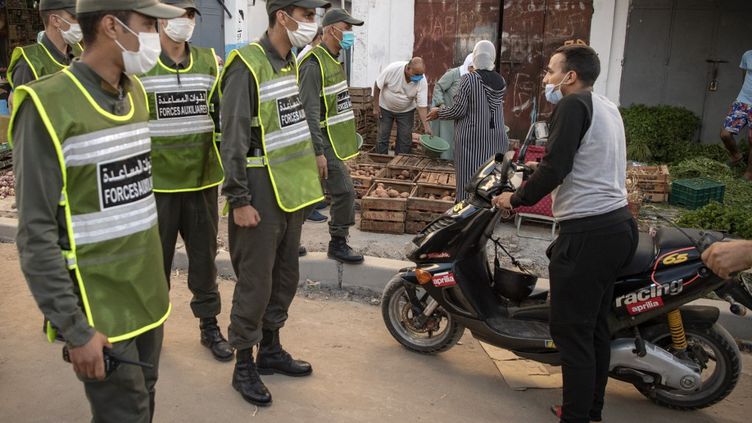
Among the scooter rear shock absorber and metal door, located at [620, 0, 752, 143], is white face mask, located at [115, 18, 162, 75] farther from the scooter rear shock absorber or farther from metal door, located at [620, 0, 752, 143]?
metal door, located at [620, 0, 752, 143]

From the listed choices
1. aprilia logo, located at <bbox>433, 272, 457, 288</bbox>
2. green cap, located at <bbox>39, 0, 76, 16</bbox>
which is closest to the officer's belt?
aprilia logo, located at <bbox>433, 272, 457, 288</bbox>

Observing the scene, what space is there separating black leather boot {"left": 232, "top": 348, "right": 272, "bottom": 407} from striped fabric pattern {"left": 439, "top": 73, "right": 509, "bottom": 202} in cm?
320

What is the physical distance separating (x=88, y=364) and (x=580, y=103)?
7.94 ft

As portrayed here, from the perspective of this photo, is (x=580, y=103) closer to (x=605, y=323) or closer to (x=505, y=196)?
(x=505, y=196)

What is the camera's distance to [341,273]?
19.0ft

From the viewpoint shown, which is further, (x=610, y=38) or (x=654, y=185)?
(x=610, y=38)

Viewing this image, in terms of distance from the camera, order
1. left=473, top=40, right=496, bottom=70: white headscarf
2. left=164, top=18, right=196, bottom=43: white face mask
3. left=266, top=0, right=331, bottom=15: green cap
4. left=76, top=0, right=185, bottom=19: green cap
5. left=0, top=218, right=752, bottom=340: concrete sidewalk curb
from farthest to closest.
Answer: left=473, top=40, right=496, bottom=70: white headscarf < left=0, top=218, right=752, bottom=340: concrete sidewalk curb < left=164, top=18, right=196, bottom=43: white face mask < left=266, top=0, right=331, bottom=15: green cap < left=76, top=0, right=185, bottom=19: green cap

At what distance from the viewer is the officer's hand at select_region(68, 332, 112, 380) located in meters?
2.21

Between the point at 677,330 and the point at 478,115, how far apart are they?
3176 mm

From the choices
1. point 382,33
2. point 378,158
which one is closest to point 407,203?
point 378,158

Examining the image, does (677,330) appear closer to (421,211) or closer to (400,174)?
(421,211)

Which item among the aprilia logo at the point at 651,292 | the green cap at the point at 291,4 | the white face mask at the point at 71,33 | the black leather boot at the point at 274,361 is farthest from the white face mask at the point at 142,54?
the aprilia logo at the point at 651,292

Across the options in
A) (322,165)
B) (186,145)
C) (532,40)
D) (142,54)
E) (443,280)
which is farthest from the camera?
(532,40)

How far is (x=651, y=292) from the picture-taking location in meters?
3.62
